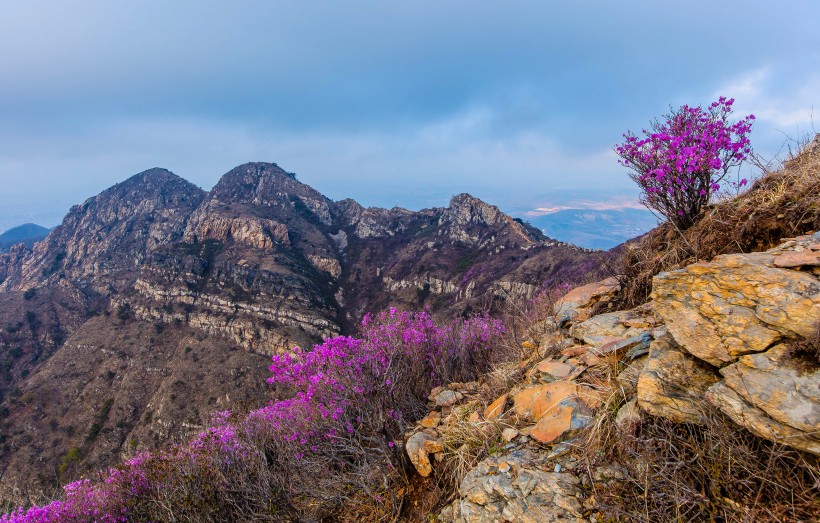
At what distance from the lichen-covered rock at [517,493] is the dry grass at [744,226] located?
3.21m

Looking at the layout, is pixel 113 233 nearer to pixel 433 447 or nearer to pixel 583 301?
pixel 433 447

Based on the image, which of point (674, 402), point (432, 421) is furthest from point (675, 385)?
point (432, 421)

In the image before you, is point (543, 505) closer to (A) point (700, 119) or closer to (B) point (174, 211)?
(A) point (700, 119)

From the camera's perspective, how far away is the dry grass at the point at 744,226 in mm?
4113

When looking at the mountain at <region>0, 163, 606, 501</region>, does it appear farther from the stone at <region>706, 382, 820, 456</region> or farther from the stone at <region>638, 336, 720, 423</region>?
the stone at <region>706, 382, 820, 456</region>

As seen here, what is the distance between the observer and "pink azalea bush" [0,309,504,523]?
5137mm

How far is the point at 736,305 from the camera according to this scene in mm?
2807

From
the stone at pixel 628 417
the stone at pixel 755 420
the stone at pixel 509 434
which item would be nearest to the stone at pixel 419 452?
the stone at pixel 509 434

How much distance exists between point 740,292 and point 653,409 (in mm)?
1150

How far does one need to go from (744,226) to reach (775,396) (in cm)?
302

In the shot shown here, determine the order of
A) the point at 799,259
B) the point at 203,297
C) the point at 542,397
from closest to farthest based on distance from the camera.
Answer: the point at 799,259 < the point at 542,397 < the point at 203,297

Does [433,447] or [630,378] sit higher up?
[630,378]

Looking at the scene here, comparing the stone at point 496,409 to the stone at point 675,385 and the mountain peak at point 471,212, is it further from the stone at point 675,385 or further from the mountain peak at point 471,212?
the mountain peak at point 471,212

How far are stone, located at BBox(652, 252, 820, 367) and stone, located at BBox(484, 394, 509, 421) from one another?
200 cm
